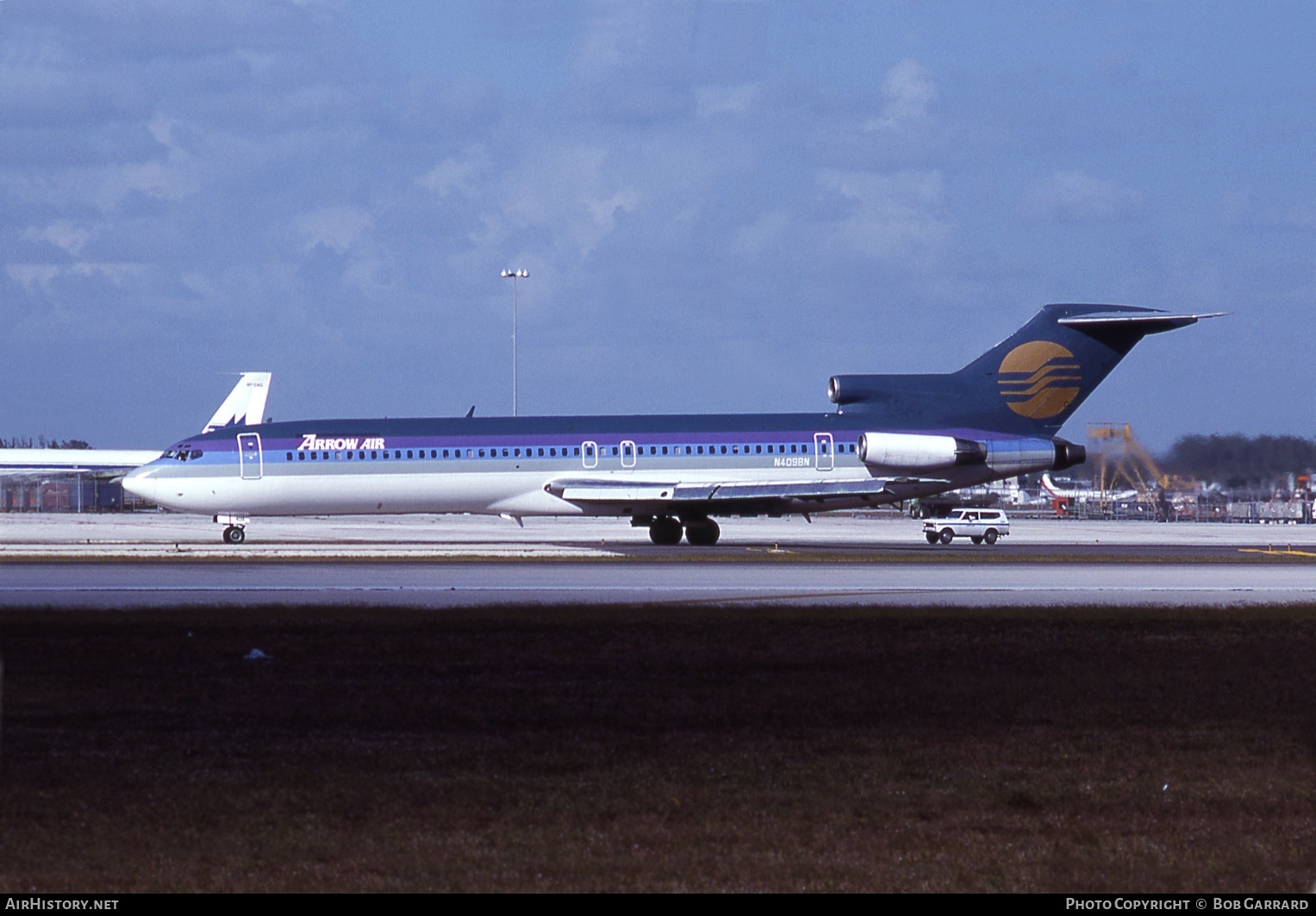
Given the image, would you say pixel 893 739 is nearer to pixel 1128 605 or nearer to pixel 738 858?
pixel 738 858

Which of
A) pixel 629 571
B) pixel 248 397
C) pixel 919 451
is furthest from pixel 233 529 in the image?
pixel 248 397

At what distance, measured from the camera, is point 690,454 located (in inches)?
1740

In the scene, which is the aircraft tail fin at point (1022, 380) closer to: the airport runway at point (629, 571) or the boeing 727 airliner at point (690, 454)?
the boeing 727 airliner at point (690, 454)

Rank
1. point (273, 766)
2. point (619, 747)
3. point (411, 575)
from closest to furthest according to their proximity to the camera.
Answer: point (273, 766) < point (619, 747) < point (411, 575)

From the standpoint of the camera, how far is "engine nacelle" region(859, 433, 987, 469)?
43.8m

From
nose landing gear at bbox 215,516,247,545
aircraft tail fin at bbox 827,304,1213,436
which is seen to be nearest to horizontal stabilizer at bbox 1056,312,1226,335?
aircraft tail fin at bbox 827,304,1213,436

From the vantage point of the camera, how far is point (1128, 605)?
22672mm

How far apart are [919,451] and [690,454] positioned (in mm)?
6928

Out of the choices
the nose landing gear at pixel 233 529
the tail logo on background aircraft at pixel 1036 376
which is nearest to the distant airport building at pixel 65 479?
→ the nose landing gear at pixel 233 529

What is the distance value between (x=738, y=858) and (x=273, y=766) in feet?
12.6

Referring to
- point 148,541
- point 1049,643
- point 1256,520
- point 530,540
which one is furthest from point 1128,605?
point 1256,520

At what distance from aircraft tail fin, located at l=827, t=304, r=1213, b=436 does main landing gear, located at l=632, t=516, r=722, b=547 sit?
5.96 meters

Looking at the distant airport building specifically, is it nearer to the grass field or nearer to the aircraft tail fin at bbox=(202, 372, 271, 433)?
the aircraft tail fin at bbox=(202, 372, 271, 433)

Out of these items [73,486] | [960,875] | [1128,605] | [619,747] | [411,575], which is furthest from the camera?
[73,486]
